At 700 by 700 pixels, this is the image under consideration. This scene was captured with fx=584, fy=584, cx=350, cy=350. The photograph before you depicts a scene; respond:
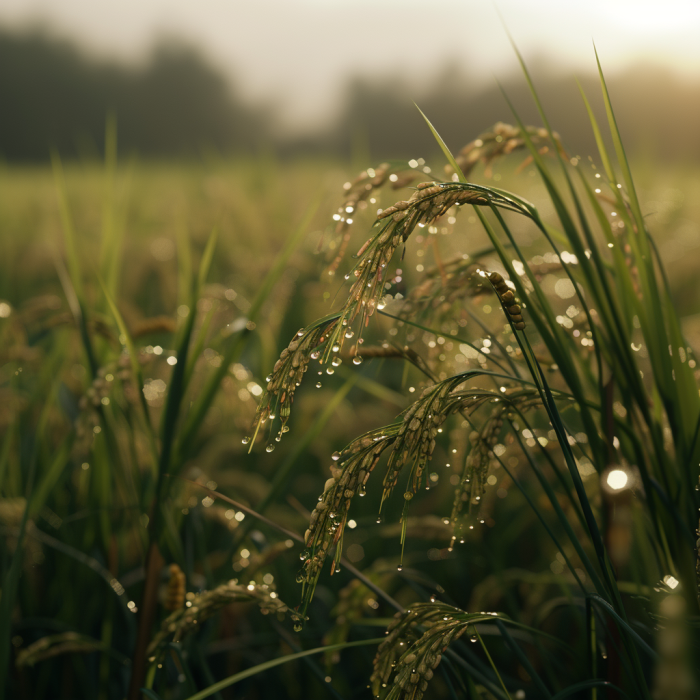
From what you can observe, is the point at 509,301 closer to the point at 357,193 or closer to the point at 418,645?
the point at 357,193

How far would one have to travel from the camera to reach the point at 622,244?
992 millimetres

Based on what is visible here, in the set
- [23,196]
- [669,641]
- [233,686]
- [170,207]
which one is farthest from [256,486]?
[23,196]

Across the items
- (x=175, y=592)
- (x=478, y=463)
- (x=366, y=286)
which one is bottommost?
(x=175, y=592)

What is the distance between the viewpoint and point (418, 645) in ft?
2.37

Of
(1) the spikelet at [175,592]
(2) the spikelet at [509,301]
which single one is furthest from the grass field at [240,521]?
(2) the spikelet at [509,301]

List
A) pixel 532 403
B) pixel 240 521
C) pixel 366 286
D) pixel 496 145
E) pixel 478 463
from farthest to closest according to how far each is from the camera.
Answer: pixel 240 521 → pixel 496 145 → pixel 532 403 → pixel 478 463 → pixel 366 286

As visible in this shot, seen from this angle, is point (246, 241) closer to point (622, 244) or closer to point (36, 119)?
point (622, 244)

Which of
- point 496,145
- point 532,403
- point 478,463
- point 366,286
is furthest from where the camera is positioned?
point 496,145

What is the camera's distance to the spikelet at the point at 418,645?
0.68 metres

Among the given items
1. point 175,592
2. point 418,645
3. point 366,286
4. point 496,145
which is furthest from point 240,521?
point 496,145

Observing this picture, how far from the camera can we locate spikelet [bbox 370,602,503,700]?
676 millimetres

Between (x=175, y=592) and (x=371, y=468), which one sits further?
(x=175, y=592)

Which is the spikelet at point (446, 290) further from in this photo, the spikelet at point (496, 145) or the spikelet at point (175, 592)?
the spikelet at point (175, 592)

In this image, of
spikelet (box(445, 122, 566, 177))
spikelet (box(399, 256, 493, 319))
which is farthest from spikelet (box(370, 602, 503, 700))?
spikelet (box(445, 122, 566, 177))
